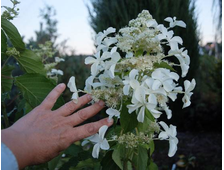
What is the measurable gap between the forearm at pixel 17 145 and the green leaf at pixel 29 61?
54 cm

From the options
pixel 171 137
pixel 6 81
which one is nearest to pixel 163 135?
pixel 171 137

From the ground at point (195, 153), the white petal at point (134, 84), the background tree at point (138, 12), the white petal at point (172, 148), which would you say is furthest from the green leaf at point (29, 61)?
the ground at point (195, 153)

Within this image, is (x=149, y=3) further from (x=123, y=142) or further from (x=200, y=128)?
(x=200, y=128)

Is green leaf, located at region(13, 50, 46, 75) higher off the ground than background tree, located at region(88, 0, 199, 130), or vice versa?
background tree, located at region(88, 0, 199, 130)

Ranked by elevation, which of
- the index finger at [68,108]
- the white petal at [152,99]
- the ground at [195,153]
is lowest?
the ground at [195,153]

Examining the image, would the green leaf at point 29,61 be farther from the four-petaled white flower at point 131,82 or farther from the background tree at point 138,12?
the background tree at point 138,12

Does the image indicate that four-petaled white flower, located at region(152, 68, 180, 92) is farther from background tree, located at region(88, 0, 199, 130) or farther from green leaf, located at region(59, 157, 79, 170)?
background tree, located at region(88, 0, 199, 130)

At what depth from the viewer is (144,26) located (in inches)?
35.8

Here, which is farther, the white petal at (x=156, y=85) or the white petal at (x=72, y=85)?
the white petal at (x=72, y=85)

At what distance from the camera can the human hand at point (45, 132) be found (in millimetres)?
679

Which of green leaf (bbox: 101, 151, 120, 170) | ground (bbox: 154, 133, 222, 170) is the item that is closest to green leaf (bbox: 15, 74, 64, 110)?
green leaf (bbox: 101, 151, 120, 170)

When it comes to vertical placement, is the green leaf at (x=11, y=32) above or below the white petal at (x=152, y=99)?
above

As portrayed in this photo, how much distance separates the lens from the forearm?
2.14ft

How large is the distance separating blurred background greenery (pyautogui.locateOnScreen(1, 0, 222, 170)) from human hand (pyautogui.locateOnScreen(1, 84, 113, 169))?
30.0 inches
